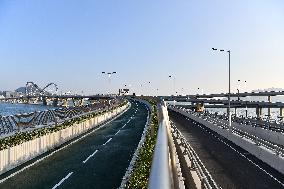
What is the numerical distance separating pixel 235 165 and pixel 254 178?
13.6ft

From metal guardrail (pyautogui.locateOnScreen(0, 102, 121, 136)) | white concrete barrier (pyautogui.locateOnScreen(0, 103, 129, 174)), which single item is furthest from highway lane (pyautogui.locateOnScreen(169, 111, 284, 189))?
metal guardrail (pyautogui.locateOnScreen(0, 102, 121, 136))

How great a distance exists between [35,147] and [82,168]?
5.36 m

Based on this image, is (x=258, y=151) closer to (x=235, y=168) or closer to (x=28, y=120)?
(x=235, y=168)

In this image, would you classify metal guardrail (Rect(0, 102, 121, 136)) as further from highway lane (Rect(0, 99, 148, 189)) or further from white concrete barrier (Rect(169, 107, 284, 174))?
white concrete barrier (Rect(169, 107, 284, 174))

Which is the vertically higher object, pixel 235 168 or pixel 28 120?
pixel 28 120

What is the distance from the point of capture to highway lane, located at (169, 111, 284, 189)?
22.9 metres

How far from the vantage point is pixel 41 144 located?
3162 centimetres

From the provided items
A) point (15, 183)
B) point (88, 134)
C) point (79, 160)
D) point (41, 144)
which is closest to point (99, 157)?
point (79, 160)

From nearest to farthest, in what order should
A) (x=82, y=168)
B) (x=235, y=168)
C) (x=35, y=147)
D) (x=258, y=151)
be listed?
1. (x=82, y=168)
2. (x=235, y=168)
3. (x=35, y=147)
4. (x=258, y=151)

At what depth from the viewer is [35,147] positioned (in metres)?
30.3

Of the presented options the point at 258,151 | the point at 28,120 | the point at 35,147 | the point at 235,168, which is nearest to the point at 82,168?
the point at 35,147

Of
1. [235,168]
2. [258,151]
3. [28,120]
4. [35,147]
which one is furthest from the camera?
[28,120]

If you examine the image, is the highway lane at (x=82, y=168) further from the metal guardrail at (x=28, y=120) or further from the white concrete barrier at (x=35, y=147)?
the metal guardrail at (x=28, y=120)

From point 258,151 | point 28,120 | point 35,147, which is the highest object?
point 28,120
